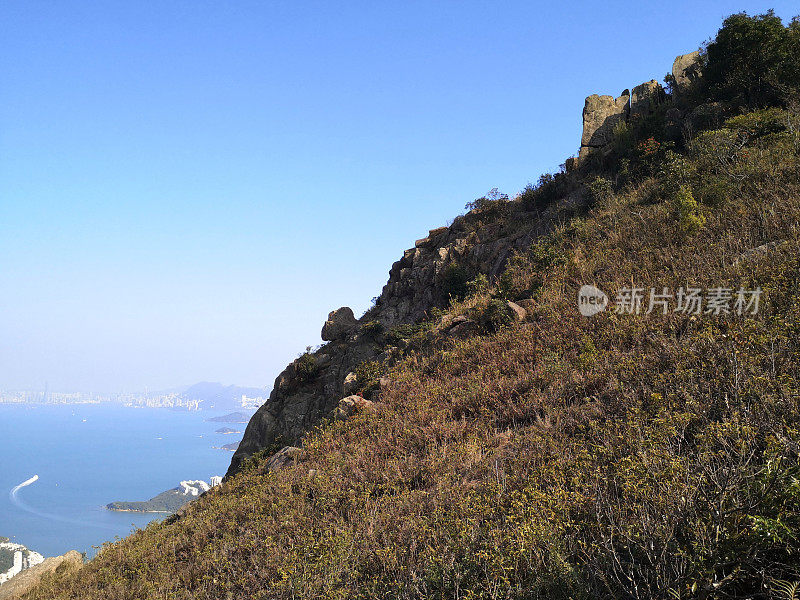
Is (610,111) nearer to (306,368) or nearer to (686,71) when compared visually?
(686,71)

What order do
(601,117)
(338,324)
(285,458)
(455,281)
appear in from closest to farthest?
1. (285,458)
2. (455,281)
3. (601,117)
4. (338,324)

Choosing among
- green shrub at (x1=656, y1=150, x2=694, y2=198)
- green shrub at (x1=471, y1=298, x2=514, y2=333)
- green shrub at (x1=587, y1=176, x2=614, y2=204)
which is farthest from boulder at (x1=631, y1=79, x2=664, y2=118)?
green shrub at (x1=471, y1=298, x2=514, y2=333)

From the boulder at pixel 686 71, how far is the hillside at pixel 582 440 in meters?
4.50

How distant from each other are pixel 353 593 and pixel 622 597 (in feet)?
9.18

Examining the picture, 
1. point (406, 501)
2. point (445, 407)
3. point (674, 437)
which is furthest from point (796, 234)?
point (406, 501)

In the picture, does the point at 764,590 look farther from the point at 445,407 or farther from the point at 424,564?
the point at 445,407

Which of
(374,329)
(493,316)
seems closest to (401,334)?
(374,329)

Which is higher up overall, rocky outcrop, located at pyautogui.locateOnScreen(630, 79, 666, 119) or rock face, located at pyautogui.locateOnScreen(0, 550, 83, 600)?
rocky outcrop, located at pyautogui.locateOnScreen(630, 79, 666, 119)

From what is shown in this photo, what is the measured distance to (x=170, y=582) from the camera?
6.36 meters

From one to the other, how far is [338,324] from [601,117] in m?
19.3

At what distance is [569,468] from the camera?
16.4 feet

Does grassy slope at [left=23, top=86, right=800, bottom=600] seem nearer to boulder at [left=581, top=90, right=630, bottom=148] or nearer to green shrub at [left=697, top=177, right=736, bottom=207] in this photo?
green shrub at [left=697, top=177, right=736, bottom=207]

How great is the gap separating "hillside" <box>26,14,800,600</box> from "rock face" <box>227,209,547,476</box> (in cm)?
256

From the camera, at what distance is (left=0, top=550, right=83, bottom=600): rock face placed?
965 centimetres
